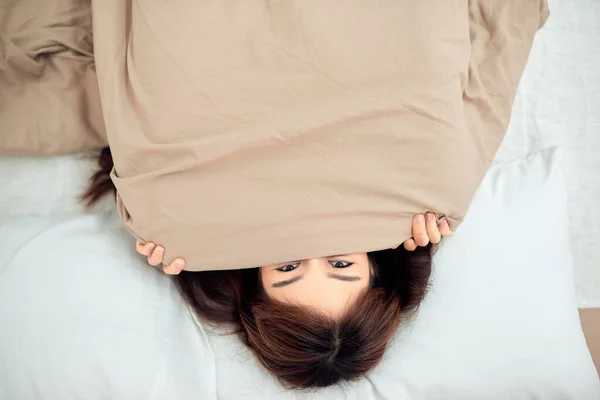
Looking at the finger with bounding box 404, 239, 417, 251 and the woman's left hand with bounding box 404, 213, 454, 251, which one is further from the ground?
Answer: the woman's left hand with bounding box 404, 213, 454, 251

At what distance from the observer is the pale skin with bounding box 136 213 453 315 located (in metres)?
0.86

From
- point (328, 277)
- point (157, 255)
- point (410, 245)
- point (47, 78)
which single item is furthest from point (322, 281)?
point (47, 78)

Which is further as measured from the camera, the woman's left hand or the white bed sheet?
the white bed sheet

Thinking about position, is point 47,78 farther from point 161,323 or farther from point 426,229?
point 426,229

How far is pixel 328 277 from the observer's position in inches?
34.2

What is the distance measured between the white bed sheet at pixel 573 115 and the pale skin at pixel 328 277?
1.22 ft

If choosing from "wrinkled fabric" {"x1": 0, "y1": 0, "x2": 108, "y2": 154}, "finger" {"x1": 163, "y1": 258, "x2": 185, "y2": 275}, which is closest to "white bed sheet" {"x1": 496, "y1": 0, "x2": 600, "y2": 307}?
"finger" {"x1": 163, "y1": 258, "x2": 185, "y2": 275}

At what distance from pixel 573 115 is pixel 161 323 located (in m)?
0.99

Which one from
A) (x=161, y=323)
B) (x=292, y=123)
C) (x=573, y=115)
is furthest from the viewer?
(x=573, y=115)

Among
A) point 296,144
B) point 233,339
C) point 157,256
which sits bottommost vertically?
point 233,339

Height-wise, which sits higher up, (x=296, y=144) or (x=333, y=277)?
(x=296, y=144)

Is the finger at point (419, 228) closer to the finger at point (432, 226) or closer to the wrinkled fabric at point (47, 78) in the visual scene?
the finger at point (432, 226)

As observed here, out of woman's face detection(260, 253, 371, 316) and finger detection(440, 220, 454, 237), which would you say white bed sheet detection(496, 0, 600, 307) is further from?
woman's face detection(260, 253, 371, 316)

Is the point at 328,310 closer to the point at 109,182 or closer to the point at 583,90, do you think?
the point at 109,182
